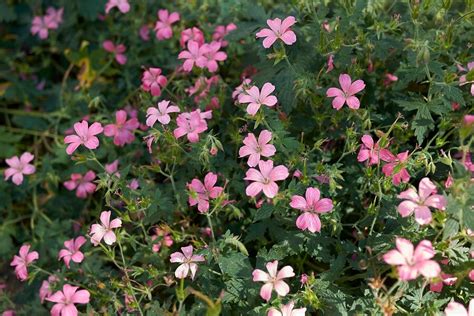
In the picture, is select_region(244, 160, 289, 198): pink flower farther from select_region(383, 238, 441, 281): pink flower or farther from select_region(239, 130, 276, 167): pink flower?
select_region(383, 238, 441, 281): pink flower

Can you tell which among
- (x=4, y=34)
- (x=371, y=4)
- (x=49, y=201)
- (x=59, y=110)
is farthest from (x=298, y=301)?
(x=4, y=34)

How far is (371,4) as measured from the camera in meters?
2.01

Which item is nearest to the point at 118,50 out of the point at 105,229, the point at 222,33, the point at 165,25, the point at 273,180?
the point at 165,25

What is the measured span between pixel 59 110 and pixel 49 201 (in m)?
0.44

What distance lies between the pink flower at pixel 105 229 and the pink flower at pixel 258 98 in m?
0.47

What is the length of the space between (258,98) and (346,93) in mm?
250

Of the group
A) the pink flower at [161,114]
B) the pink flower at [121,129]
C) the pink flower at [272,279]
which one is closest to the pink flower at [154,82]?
the pink flower at [121,129]

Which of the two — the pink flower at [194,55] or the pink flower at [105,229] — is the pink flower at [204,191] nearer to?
the pink flower at [105,229]

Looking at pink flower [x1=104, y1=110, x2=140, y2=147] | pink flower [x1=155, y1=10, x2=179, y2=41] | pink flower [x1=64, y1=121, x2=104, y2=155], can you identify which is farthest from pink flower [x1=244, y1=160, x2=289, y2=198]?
pink flower [x1=155, y1=10, x2=179, y2=41]

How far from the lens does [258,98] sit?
1.71m

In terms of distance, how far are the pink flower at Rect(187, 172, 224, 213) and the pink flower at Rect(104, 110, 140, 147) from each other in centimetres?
45

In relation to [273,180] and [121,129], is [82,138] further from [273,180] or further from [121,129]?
[273,180]

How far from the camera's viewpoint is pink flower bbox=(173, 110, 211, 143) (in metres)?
1.75

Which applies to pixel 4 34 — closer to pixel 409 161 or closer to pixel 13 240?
pixel 13 240
